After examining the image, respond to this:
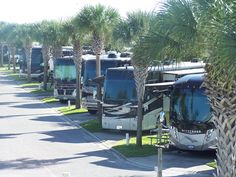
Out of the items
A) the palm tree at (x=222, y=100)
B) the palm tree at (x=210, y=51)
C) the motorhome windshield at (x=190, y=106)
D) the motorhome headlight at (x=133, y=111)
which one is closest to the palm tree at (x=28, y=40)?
the motorhome headlight at (x=133, y=111)

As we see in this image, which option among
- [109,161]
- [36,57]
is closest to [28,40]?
[36,57]

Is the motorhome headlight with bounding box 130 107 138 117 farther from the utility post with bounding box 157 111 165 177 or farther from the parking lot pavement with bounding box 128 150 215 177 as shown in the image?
the parking lot pavement with bounding box 128 150 215 177

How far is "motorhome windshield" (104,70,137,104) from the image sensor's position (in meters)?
24.2

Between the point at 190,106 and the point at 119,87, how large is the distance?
5.38 meters

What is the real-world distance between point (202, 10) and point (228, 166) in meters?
3.11

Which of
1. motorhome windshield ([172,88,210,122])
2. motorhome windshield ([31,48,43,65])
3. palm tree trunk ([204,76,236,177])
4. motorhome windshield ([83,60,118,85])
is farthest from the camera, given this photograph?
motorhome windshield ([31,48,43,65])

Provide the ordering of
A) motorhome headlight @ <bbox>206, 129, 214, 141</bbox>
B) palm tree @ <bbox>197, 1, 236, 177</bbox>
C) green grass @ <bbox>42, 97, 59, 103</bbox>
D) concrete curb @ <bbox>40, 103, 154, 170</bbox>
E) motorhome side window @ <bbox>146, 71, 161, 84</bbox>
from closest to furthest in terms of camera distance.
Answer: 1. palm tree @ <bbox>197, 1, 236, 177</bbox>
2. concrete curb @ <bbox>40, 103, 154, 170</bbox>
3. motorhome headlight @ <bbox>206, 129, 214, 141</bbox>
4. motorhome side window @ <bbox>146, 71, 161, 84</bbox>
5. green grass @ <bbox>42, 97, 59, 103</bbox>

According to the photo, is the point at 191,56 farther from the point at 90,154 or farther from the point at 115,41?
the point at 115,41

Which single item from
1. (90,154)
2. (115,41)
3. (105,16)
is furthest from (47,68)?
(90,154)

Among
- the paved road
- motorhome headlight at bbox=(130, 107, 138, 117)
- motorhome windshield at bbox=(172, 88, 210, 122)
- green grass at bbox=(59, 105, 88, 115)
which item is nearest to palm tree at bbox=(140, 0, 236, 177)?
the paved road

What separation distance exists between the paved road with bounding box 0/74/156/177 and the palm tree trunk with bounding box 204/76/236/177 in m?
4.01

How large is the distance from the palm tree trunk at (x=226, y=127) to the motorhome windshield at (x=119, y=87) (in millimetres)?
12987

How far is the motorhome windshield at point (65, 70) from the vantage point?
121 ft

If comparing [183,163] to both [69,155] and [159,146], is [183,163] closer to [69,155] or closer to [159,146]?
[159,146]
